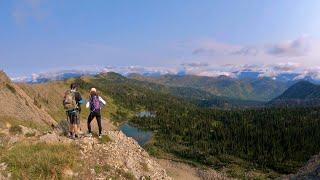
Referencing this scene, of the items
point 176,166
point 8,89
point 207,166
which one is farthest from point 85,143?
point 207,166

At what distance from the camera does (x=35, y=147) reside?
3566 centimetres

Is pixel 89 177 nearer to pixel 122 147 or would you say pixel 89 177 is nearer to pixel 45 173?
pixel 45 173

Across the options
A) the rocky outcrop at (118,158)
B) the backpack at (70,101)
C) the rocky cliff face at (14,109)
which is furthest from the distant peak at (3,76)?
the backpack at (70,101)

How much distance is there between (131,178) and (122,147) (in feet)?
21.3

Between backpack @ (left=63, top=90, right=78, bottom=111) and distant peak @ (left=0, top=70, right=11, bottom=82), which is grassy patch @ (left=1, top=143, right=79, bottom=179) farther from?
distant peak @ (left=0, top=70, right=11, bottom=82)

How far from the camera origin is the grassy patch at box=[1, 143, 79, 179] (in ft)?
102

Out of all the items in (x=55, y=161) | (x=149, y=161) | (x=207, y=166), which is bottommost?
(x=207, y=166)

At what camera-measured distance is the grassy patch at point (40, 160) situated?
1222 inches

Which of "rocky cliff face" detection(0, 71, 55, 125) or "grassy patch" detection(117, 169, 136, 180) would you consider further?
"rocky cliff face" detection(0, 71, 55, 125)

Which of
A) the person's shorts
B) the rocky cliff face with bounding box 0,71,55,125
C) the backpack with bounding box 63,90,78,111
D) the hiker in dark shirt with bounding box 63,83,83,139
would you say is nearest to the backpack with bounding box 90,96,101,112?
the hiker in dark shirt with bounding box 63,83,83,139

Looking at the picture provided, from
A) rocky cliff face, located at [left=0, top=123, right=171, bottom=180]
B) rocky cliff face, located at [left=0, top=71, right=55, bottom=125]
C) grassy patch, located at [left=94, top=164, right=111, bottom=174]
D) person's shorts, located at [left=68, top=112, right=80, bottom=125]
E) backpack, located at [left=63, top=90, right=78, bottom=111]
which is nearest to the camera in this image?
rocky cliff face, located at [left=0, top=123, right=171, bottom=180]

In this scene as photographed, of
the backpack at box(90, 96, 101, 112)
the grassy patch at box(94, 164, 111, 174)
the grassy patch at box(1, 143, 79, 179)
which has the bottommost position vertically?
the grassy patch at box(94, 164, 111, 174)

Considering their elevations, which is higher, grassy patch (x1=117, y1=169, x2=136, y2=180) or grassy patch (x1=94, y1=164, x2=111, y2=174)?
grassy patch (x1=94, y1=164, x2=111, y2=174)

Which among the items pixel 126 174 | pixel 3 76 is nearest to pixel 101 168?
pixel 126 174
